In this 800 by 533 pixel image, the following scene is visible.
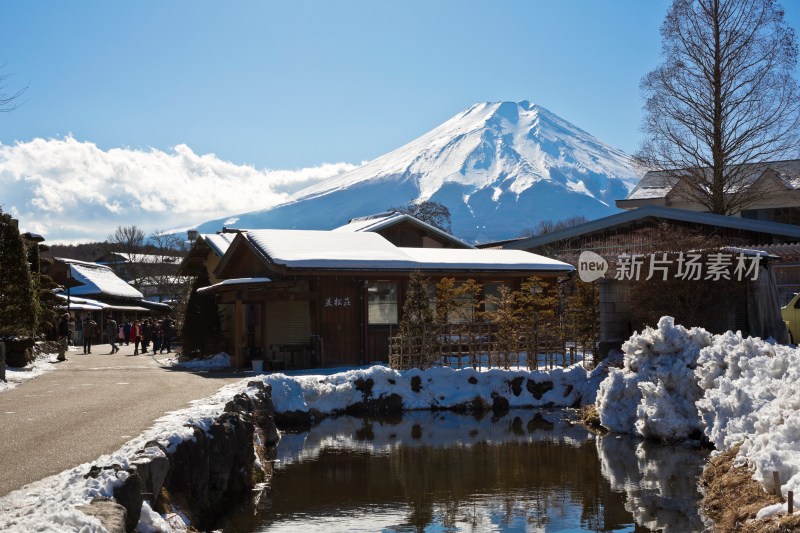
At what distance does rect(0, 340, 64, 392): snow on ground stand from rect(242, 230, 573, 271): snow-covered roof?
6.21 meters

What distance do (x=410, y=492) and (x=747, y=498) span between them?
3.99m

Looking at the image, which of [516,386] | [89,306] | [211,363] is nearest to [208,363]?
[211,363]

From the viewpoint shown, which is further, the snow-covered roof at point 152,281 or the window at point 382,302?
the snow-covered roof at point 152,281

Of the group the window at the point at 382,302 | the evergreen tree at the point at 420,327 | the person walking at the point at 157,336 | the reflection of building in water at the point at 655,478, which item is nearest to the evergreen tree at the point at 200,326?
the window at the point at 382,302

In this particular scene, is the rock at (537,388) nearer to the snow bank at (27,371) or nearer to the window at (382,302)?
the window at (382,302)

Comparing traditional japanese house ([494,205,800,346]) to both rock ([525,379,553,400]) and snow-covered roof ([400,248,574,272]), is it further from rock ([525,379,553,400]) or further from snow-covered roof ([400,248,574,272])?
snow-covered roof ([400,248,574,272])

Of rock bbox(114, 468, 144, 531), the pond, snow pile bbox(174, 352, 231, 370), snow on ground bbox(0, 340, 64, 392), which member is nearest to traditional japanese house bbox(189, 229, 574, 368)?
snow pile bbox(174, 352, 231, 370)

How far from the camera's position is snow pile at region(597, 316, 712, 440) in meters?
14.1

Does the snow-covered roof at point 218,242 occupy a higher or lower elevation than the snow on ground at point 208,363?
higher

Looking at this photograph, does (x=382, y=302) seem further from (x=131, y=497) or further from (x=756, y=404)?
(x=131, y=497)

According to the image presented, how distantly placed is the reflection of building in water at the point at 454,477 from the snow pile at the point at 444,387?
1.44 metres

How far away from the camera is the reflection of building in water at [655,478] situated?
30.6ft

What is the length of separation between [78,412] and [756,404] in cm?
863

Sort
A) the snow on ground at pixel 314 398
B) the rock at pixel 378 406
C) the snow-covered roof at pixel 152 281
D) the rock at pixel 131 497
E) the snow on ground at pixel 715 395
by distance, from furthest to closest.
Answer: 1. the snow-covered roof at pixel 152 281
2. the rock at pixel 378 406
3. the snow on ground at pixel 715 395
4. the snow on ground at pixel 314 398
5. the rock at pixel 131 497
